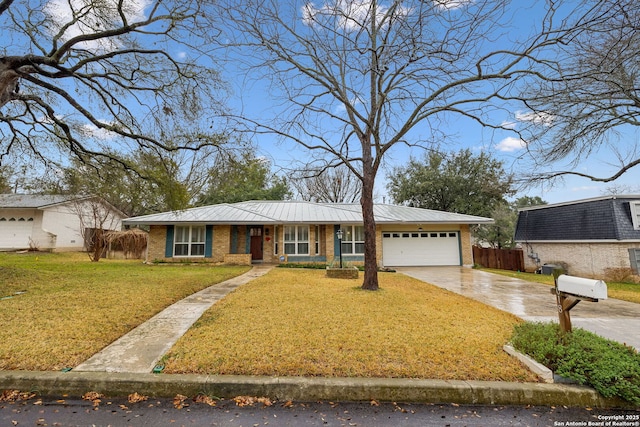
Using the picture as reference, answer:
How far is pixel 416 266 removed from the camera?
56.3ft

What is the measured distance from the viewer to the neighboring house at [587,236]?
13.3 m

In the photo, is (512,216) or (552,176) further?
(512,216)

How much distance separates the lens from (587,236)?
571 inches

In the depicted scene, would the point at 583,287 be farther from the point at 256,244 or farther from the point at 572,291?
the point at 256,244

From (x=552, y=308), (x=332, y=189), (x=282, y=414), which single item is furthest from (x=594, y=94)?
(x=332, y=189)

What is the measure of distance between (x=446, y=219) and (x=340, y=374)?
49.9 ft

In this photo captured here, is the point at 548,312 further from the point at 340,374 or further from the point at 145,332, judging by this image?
the point at 145,332

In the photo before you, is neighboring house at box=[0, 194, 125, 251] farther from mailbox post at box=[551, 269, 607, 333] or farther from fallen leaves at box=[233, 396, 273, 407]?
mailbox post at box=[551, 269, 607, 333]

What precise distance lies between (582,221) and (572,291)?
15545 mm

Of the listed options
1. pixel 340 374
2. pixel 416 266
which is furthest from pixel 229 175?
pixel 416 266

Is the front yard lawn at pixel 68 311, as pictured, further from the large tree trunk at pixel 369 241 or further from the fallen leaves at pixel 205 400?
the large tree trunk at pixel 369 241

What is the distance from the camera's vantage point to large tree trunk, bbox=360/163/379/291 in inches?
326

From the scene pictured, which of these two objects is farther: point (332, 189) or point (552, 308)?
point (332, 189)

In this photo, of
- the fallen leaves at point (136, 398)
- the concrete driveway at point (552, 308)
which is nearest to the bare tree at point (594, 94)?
the concrete driveway at point (552, 308)
